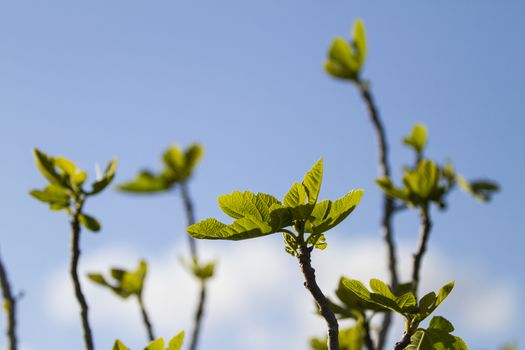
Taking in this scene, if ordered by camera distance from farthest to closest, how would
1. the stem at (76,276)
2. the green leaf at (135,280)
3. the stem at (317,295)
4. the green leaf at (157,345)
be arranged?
the green leaf at (135,280), the stem at (76,276), the green leaf at (157,345), the stem at (317,295)

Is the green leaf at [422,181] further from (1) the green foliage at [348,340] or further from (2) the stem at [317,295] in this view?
(2) the stem at [317,295]

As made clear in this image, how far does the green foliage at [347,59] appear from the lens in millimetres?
3158

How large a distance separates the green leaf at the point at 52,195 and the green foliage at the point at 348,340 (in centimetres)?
85

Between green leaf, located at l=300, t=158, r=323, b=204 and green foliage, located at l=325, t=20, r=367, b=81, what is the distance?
2.05 metres

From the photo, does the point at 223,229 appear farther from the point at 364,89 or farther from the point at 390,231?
the point at 364,89

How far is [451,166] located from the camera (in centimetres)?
272

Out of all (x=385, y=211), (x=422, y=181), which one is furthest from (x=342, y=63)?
(x=422, y=181)

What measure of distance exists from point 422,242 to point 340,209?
1092 millimetres

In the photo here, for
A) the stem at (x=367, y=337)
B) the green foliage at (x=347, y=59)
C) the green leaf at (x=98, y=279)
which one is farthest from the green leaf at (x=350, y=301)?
the green foliage at (x=347, y=59)

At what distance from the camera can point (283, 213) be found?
118 centimetres

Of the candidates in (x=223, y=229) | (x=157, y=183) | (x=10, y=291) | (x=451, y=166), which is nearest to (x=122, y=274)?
(x=10, y=291)

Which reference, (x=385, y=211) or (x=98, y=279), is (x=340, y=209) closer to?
(x=98, y=279)

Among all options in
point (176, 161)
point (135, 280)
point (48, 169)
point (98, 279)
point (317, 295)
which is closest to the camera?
point (317, 295)

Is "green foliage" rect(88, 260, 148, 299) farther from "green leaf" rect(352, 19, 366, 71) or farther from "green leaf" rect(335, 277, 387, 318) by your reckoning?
"green leaf" rect(352, 19, 366, 71)
